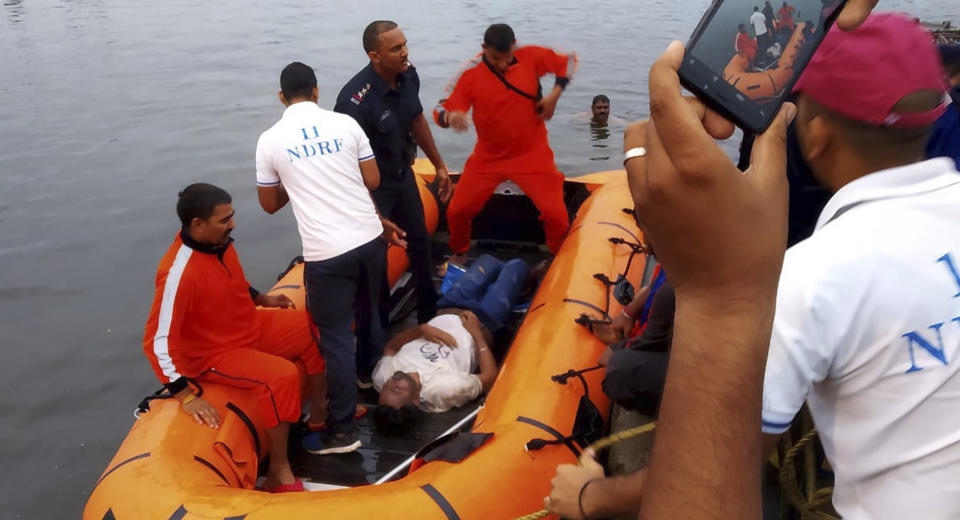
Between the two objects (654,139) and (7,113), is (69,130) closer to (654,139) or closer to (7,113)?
(7,113)

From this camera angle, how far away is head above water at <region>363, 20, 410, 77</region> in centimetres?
379

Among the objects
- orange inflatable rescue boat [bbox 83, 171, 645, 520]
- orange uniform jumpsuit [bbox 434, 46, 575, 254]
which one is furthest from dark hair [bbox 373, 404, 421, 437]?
orange uniform jumpsuit [bbox 434, 46, 575, 254]

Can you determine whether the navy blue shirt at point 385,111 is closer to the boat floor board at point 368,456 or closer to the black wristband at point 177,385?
the boat floor board at point 368,456

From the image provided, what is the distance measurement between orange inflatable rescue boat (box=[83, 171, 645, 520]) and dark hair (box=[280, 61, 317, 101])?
4.44 feet

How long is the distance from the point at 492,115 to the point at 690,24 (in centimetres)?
1381

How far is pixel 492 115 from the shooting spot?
15.3ft

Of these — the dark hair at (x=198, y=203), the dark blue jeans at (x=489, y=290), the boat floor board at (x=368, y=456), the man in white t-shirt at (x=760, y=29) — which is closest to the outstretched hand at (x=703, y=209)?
the man in white t-shirt at (x=760, y=29)

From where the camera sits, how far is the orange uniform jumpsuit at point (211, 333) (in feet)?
9.28

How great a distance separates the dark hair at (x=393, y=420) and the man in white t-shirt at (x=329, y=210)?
0.42 feet

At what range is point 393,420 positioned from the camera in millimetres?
3334

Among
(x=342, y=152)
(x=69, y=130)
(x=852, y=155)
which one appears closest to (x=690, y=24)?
(x=69, y=130)

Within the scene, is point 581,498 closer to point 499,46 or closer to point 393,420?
point 393,420

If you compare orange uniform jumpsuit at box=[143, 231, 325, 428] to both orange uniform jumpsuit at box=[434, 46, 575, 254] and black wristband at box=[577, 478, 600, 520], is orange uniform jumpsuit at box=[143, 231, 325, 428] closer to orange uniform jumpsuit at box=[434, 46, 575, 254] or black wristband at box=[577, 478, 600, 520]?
black wristband at box=[577, 478, 600, 520]

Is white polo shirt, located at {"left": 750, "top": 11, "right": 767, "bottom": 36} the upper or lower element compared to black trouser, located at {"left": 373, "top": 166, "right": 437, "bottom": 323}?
upper
